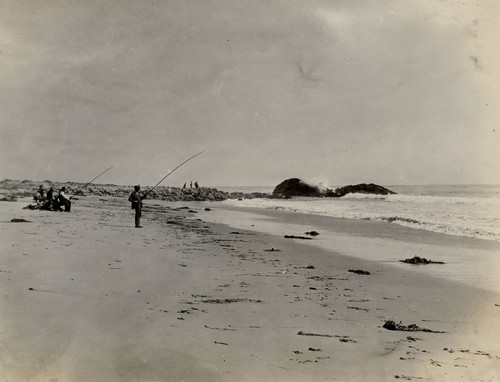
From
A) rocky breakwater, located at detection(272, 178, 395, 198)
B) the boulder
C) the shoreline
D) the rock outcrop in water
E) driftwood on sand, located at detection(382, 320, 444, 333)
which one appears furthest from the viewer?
rocky breakwater, located at detection(272, 178, 395, 198)

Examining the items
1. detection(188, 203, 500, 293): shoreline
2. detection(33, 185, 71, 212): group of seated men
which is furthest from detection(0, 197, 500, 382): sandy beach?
detection(33, 185, 71, 212): group of seated men

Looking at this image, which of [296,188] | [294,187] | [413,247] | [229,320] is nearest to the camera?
[229,320]

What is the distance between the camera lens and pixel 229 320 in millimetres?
4125

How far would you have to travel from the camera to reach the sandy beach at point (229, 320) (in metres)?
3.60

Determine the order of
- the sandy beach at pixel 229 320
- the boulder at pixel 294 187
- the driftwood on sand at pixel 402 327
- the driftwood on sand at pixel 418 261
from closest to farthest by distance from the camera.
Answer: the sandy beach at pixel 229 320
the driftwood on sand at pixel 402 327
the driftwood on sand at pixel 418 261
the boulder at pixel 294 187

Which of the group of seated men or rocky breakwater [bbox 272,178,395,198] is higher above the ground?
rocky breakwater [bbox 272,178,395,198]

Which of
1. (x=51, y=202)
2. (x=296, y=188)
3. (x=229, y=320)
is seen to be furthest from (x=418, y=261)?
(x=51, y=202)

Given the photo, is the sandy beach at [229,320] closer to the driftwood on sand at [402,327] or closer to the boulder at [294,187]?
the driftwood on sand at [402,327]

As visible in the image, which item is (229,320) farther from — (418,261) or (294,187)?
(294,187)

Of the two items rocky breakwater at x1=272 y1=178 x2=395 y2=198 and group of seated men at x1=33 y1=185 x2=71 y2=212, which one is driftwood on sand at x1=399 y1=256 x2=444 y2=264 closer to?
rocky breakwater at x1=272 y1=178 x2=395 y2=198

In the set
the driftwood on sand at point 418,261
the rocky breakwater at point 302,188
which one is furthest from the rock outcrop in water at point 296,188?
the driftwood on sand at point 418,261

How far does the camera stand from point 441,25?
641 cm

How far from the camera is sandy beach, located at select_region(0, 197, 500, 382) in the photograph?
11.8ft

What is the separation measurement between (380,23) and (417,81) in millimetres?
989
